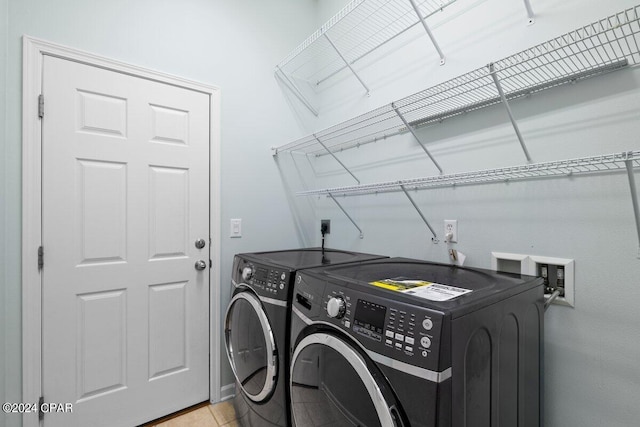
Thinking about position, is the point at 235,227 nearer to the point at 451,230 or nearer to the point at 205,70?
the point at 205,70

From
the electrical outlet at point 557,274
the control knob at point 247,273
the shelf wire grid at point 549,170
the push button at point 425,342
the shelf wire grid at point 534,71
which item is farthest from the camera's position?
the control knob at point 247,273

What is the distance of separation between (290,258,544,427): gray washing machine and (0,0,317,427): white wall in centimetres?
112

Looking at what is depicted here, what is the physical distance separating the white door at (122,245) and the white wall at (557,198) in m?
1.41

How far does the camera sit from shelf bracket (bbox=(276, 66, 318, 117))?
7.53ft

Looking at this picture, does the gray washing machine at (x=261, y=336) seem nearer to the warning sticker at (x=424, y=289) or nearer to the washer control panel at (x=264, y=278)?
the washer control panel at (x=264, y=278)

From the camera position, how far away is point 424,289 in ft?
3.13

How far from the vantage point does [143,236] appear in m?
1.72

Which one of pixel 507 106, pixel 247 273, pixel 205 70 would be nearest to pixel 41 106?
pixel 205 70

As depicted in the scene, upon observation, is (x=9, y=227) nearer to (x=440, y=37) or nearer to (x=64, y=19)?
(x=64, y=19)

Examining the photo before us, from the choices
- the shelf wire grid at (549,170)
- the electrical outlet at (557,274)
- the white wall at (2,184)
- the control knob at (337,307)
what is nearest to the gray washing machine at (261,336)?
the control knob at (337,307)

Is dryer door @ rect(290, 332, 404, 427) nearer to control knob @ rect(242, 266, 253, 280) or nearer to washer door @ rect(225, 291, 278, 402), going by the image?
washer door @ rect(225, 291, 278, 402)

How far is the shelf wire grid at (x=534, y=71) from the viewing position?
36.2 inches

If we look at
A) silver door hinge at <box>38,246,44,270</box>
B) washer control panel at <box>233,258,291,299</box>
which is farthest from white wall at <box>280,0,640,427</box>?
silver door hinge at <box>38,246,44,270</box>

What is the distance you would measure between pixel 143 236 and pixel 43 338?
2.14 feet
